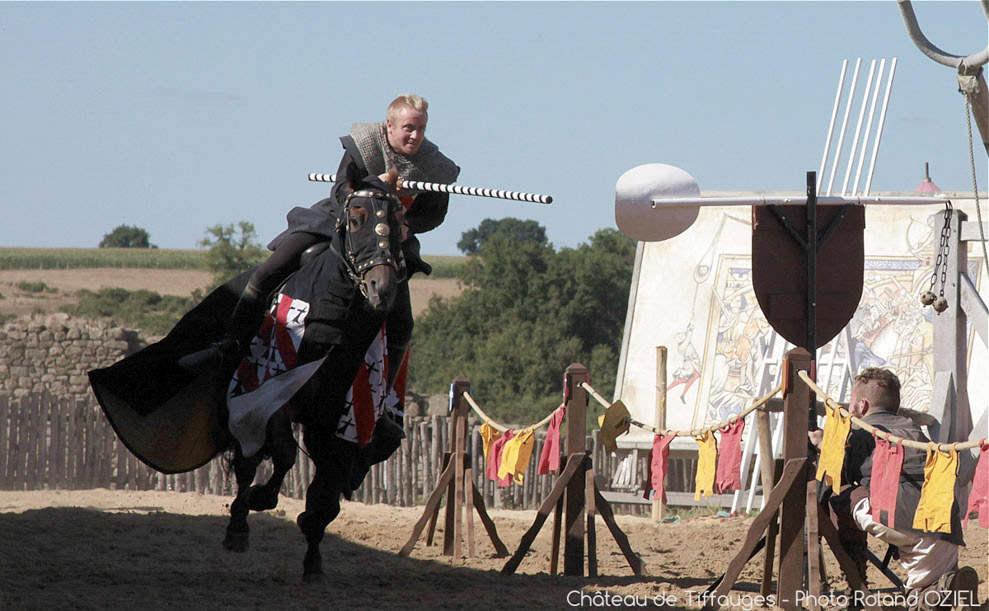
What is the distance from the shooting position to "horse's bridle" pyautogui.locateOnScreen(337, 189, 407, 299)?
5273 mm

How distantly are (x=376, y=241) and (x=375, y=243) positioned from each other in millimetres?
11

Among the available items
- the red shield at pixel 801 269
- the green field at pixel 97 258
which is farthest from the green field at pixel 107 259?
the red shield at pixel 801 269

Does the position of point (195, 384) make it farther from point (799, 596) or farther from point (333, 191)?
point (799, 596)

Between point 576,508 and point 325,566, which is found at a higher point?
point 576,508

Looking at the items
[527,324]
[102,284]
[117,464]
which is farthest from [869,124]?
[102,284]

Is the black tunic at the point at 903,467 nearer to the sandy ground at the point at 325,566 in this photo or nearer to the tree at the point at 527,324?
the sandy ground at the point at 325,566

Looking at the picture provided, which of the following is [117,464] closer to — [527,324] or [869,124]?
[869,124]

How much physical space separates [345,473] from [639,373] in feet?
30.2

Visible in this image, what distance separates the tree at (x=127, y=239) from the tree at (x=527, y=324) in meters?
34.9

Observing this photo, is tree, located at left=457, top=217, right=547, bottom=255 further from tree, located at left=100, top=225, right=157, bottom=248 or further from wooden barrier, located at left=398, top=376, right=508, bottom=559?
wooden barrier, located at left=398, top=376, right=508, bottom=559

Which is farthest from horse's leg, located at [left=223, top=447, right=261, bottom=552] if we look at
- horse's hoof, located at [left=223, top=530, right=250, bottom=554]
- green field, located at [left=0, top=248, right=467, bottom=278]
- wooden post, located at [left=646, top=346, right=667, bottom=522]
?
green field, located at [left=0, top=248, right=467, bottom=278]

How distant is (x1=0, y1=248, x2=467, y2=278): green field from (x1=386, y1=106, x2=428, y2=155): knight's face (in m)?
48.0

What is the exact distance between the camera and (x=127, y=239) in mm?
67812

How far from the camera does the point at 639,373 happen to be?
14844mm
